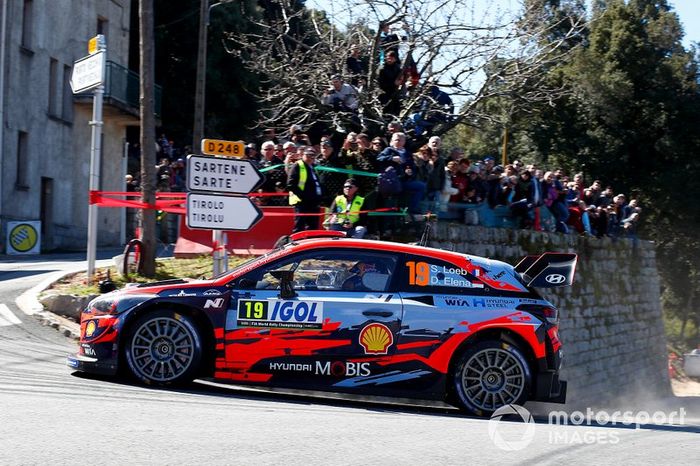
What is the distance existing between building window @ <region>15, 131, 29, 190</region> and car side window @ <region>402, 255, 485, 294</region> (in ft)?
76.9

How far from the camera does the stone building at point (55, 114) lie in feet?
99.9

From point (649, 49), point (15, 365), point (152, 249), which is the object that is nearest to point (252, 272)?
point (15, 365)

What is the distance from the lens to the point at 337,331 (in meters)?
10.0

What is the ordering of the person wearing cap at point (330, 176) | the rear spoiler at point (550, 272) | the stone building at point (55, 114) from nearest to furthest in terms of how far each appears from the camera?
the rear spoiler at point (550, 272) → the person wearing cap at point (330, 176) → the stone building at point (55, 114)

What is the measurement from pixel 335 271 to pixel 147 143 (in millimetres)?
6512

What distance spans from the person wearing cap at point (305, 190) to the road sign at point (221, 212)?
6.27ft

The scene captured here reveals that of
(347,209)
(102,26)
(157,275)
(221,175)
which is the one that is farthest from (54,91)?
(221,175)

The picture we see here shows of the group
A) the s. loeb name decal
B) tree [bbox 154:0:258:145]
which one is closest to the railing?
tree [bbox 154:0:258:145]

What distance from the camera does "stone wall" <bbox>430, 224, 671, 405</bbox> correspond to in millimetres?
19562

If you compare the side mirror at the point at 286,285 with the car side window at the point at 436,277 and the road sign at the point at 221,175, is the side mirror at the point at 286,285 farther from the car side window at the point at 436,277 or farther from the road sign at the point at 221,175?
the road sign at the point at 221,175

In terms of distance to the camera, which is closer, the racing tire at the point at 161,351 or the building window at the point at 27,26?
the racing tire at the point at 161,351

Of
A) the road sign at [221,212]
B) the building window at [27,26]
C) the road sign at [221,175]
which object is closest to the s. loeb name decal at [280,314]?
the road sign at [221,212]

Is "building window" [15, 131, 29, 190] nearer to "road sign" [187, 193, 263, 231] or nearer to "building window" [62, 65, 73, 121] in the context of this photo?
"building window" [62, 65, 73, 121]

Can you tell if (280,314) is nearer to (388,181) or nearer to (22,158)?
(388,181)
